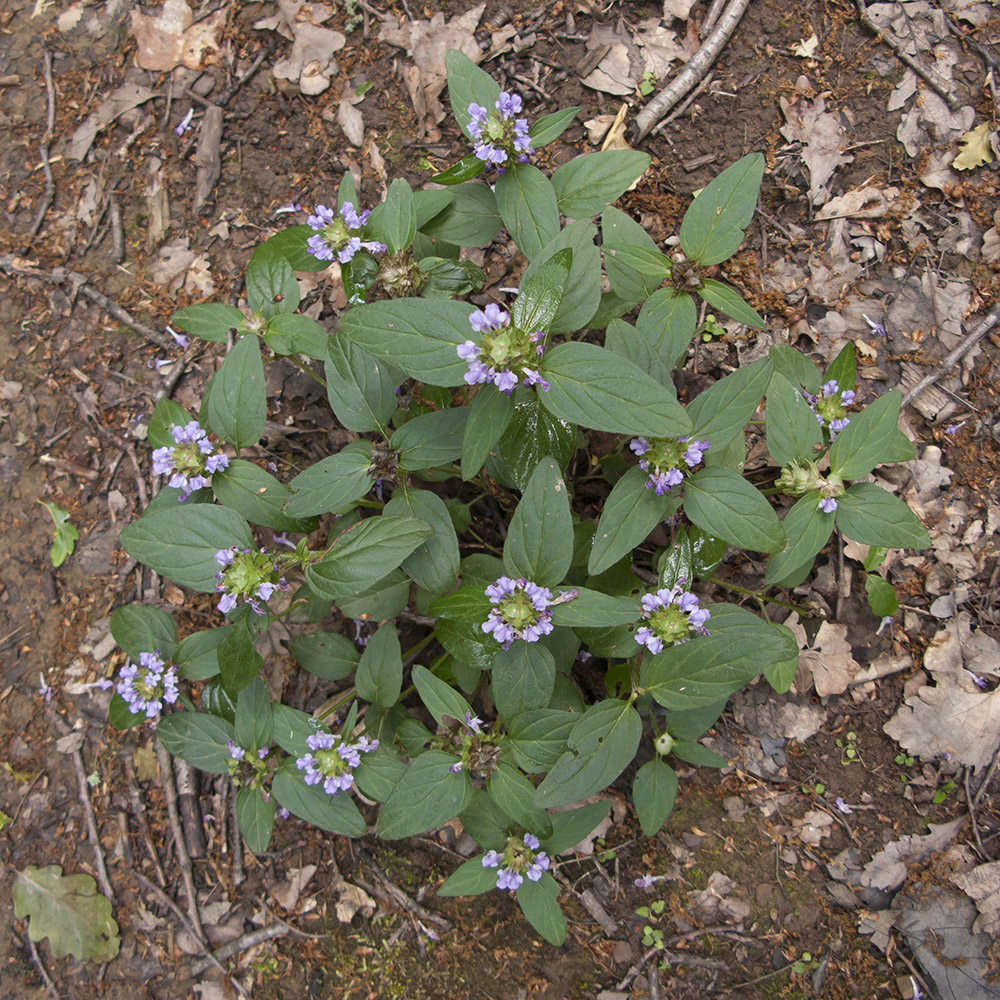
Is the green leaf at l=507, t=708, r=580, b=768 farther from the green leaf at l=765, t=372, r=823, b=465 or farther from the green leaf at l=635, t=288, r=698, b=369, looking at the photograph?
the green leaf at l=635, t=288, r=698, b=369

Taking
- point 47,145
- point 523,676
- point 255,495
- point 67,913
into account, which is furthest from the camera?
point 47,145

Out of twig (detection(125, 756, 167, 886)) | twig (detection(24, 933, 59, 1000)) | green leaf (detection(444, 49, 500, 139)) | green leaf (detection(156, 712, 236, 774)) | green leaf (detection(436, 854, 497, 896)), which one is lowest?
twig (detection(24, 933, 59, 1000))

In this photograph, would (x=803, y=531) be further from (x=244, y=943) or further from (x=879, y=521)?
(x=244, y=943)

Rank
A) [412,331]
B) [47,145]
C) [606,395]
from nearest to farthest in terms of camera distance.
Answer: [606,395] → [412,331] → [47,145]

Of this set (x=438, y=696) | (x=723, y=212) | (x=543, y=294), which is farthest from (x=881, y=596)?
(x=543, y=294)

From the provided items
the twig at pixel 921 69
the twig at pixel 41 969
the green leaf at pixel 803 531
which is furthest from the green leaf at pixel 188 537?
the twig at pixel 921 69

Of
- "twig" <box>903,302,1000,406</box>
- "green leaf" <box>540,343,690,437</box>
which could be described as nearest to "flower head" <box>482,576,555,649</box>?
"green leaf" <box>540,343,690,437</box>
